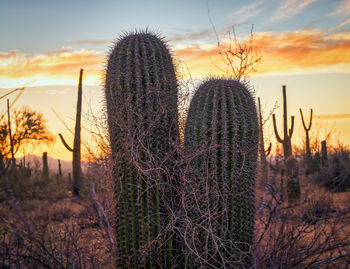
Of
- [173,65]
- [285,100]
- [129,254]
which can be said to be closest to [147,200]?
[129,254]

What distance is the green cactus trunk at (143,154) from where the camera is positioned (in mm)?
4449

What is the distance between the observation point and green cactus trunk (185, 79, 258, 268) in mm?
4184

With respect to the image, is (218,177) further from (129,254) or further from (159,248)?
(129,254)

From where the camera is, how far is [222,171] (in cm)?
418

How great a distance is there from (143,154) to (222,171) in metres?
1.01

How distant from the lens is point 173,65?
5.14 metres

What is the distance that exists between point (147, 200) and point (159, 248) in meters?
0.61

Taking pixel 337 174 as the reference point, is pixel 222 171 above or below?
above

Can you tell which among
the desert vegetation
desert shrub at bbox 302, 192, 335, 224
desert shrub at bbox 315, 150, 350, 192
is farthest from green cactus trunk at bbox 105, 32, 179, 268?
desert shrub at bbox 315, 150, 350, 192

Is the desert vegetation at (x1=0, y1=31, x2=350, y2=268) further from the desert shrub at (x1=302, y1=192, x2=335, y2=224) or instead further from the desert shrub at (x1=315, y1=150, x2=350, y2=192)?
the desert shrub at (x1=315, y1=150, x2=350, y2=192)

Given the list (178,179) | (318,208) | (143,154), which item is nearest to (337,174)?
(318,208)

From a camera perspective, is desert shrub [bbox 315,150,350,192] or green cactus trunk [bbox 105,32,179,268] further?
desert shrub [bbox 315,150,350,192]

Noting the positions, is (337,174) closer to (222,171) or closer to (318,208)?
(318,208)

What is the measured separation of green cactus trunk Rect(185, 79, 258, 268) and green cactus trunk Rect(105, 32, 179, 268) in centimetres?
31
